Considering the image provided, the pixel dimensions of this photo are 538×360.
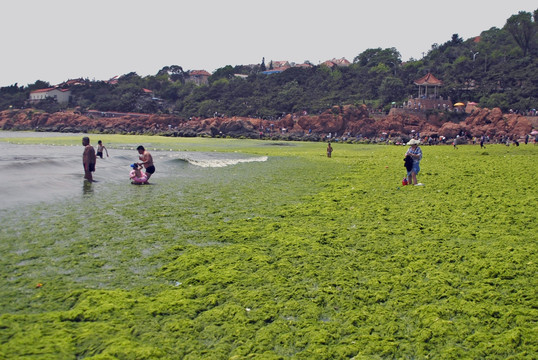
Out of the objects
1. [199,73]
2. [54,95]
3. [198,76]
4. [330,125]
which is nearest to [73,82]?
[54,95]

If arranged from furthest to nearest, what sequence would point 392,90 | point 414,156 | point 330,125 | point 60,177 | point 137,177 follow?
point 392,90 < point 330,125 < point 60,177 < point 137,177 < point 414,156

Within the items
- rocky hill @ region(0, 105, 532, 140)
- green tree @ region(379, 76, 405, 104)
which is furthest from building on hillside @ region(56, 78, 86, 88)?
green tree @ region(379, 76, 405, 104)

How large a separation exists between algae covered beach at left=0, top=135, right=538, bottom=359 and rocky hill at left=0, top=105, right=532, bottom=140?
52749 millimetres

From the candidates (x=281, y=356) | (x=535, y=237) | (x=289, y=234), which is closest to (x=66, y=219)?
(x=289, y=234)

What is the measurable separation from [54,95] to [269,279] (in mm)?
123865

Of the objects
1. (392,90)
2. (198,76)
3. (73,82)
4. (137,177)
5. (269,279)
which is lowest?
(269,279)

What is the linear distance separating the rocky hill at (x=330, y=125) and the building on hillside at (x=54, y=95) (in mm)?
22757

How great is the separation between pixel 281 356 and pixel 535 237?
22.3 feet

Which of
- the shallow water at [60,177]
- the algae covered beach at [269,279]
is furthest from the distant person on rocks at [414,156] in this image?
the shallow water at [60,177]

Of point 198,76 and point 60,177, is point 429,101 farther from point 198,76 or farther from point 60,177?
point 198,76

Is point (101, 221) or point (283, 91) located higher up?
point (283, 91)

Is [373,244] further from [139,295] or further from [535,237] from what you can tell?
[139,295]

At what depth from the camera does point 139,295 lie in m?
6.23

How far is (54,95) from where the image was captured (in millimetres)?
115688
